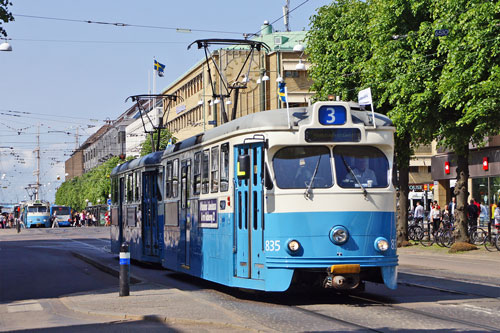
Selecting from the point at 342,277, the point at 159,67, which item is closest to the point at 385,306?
the point at 342,277

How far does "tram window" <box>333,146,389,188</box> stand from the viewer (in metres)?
13.5

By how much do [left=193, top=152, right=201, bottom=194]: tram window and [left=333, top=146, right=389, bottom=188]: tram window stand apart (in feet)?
12.4

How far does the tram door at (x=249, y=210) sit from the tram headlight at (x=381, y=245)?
1.74 m

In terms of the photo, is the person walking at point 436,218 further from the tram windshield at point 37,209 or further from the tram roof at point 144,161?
the tram windshield at point 37,209

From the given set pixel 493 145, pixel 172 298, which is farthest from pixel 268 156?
pixel 493 145

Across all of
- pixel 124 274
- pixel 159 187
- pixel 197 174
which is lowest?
pixel 124 274

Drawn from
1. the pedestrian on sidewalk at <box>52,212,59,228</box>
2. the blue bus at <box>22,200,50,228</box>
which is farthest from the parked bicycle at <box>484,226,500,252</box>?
the pedestrian on sidewalk at <box>52,212,59,228</box>

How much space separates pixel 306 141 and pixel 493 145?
33.5 meters

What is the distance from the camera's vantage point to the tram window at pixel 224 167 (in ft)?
48.7

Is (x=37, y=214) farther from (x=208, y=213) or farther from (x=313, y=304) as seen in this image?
(x=313, y=304)

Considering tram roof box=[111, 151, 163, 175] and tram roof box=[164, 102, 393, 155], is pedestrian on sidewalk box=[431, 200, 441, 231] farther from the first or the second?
tram roof box=[164, 102, 393, 155]

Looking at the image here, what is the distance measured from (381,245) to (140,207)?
10.9 m

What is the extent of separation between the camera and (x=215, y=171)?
50.7 feet

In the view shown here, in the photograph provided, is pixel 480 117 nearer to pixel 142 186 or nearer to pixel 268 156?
pixel 142 186
